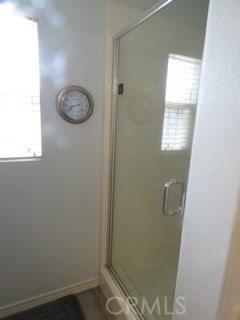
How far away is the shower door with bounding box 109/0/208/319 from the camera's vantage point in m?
1.45

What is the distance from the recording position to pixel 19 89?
1302 mm

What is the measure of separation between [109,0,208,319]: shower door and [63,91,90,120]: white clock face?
0.83 ft

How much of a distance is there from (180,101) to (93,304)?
1.71m

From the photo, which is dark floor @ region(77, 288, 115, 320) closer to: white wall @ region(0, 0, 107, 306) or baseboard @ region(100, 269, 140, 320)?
baseboard @ region(100, 269, 140, 320)

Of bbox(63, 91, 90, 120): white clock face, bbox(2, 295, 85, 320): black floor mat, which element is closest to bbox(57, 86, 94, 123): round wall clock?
bbox(63, 91, 90, 120): white clock face

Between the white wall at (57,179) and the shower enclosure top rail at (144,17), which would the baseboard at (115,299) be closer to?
the white wall at (57,179)

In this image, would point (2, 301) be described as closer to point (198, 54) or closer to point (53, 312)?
point (53, 312)

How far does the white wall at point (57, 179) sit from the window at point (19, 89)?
6 cm

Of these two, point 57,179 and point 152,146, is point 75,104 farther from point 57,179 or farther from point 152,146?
point 152,146

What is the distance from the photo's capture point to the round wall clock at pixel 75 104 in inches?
53.9

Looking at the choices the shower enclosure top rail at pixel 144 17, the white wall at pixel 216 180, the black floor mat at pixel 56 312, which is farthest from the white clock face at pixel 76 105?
the black floor mat at pixel 56 312

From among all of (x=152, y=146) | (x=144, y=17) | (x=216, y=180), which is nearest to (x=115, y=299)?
(x=152, y=146)

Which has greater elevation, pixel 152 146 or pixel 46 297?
pixel 152 146

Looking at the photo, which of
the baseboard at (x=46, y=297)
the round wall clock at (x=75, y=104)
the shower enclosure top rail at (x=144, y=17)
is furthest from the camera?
the baseboard at (x=46, y=297)
